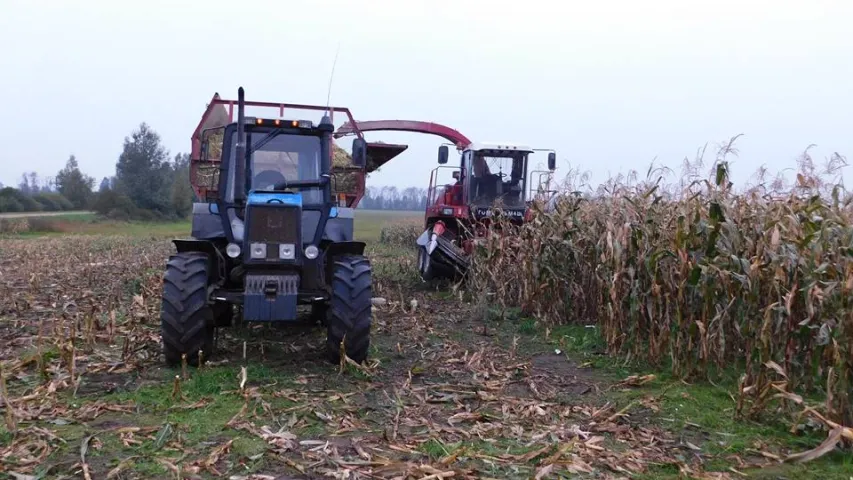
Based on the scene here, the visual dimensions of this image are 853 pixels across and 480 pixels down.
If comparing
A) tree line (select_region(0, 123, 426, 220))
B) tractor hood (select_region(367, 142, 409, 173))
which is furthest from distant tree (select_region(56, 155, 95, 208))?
tractor hood (select_region(367, 142, 409, 173))

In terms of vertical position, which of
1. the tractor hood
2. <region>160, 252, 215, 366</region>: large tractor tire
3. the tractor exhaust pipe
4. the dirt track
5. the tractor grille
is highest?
the tractor hood

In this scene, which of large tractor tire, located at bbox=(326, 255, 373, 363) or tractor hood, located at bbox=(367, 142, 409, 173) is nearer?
large tractor tire, located at bbox=(326, 255, 373, 363)

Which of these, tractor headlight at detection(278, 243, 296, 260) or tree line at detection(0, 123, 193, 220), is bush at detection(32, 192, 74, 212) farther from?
tractor headlight at detection(278, 243, 296, 260)

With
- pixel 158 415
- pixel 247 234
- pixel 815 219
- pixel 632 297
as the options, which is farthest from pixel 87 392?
pixel 815 219

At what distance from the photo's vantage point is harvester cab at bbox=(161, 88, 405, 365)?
Answer: 5.83m

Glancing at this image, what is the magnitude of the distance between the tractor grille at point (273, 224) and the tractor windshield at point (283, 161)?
0.87m

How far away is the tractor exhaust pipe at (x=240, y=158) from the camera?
6066 mm

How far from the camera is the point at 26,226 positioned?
32.2 metres

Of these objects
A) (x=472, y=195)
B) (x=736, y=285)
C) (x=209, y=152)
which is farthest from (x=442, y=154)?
(x=736, y=285)

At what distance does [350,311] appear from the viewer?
19.7ft

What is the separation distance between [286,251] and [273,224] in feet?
0.84

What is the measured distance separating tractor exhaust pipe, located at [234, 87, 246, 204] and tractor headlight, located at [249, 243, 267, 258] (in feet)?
2.32

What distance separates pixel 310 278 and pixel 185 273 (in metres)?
1.11

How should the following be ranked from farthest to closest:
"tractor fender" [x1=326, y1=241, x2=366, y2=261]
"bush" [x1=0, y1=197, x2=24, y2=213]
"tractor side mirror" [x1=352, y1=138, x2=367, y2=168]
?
1. "bush" [x1=0, y1=197, x2=24, y2=213]
2. "tractor side mirror" [x1=352, y1=138, x2=367, y2=168]
3. "tractor fender" [x1=326, y1=241, x2=366, y2=261]
